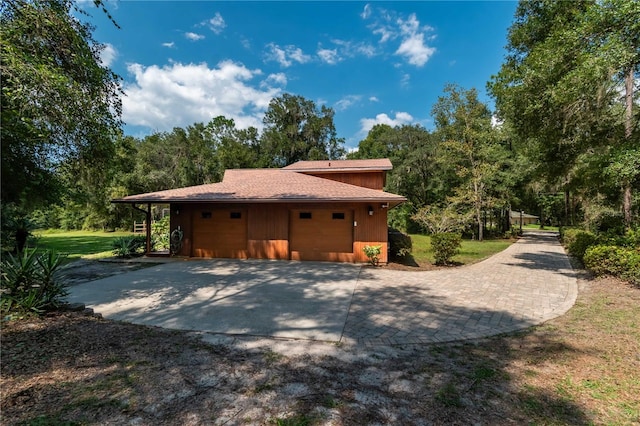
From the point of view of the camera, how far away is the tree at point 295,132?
37.3 meters

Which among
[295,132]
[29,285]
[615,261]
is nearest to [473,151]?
[615,261]

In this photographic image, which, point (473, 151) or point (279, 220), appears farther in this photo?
point (473, 151)

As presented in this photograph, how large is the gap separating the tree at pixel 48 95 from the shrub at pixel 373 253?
813 centimetres

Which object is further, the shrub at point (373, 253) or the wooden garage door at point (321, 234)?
the wooden garage door at point (321, 234)

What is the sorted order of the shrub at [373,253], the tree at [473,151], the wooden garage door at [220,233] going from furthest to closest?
the tree at [473,151], the wooden garage door at [220,233], the shrub at [373,253]

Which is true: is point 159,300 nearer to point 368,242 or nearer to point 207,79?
point 368,242

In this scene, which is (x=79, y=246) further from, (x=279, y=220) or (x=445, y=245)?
(x=445, y=245)

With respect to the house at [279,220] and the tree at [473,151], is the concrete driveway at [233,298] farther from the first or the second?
the tree at [473,151]

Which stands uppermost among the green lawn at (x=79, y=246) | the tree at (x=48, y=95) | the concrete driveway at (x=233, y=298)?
the tree at (x=48, y=95)

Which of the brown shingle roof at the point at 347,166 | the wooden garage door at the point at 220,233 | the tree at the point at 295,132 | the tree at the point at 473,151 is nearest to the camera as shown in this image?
the wooden garage door at the point at 220,233

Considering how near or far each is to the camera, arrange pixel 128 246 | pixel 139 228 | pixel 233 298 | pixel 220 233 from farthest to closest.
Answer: pixel 139 228
pixel 220 233
pixel 128 246
pixel 233 298

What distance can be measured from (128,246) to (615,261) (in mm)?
15939

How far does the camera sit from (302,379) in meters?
2.98

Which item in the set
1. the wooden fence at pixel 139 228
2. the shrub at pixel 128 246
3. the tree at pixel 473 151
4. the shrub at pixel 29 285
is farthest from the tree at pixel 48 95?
the tree at pixel 473 151
